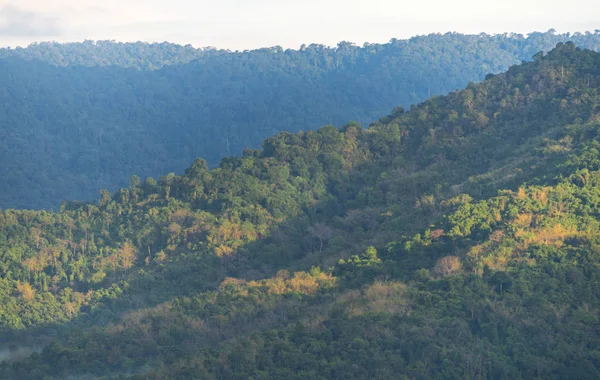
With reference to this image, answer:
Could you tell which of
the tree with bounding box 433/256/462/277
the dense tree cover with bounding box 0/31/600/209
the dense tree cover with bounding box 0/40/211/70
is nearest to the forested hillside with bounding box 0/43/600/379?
the tree with bounding box 433/256/462/277

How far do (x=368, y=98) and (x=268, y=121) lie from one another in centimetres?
1178

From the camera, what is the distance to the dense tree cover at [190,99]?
10388 cm

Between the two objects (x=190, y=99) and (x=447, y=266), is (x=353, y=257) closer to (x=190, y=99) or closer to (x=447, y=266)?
(x=447, y=266)

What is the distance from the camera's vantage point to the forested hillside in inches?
1154

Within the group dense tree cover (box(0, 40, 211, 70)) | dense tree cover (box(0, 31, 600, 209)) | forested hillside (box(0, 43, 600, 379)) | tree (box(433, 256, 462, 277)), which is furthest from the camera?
dense tree cover (box(0, 40, 211, 70))

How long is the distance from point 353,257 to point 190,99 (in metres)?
84.1

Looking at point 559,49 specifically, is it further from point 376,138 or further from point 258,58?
point 258,58

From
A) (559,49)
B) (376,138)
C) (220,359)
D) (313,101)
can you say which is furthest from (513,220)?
(313,101)

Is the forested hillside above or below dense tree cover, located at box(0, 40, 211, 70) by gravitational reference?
below

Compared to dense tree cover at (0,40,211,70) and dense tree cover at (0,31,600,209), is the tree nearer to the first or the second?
dense tree cover at (0,31,600,209)

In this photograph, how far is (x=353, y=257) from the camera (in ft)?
126

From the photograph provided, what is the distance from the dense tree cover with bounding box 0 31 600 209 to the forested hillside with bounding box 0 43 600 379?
45.8 m

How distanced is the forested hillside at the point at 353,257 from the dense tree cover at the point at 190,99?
45.8 meters

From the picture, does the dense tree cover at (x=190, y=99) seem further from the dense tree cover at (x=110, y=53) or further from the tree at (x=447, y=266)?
the tree at (x=447, y=266)
